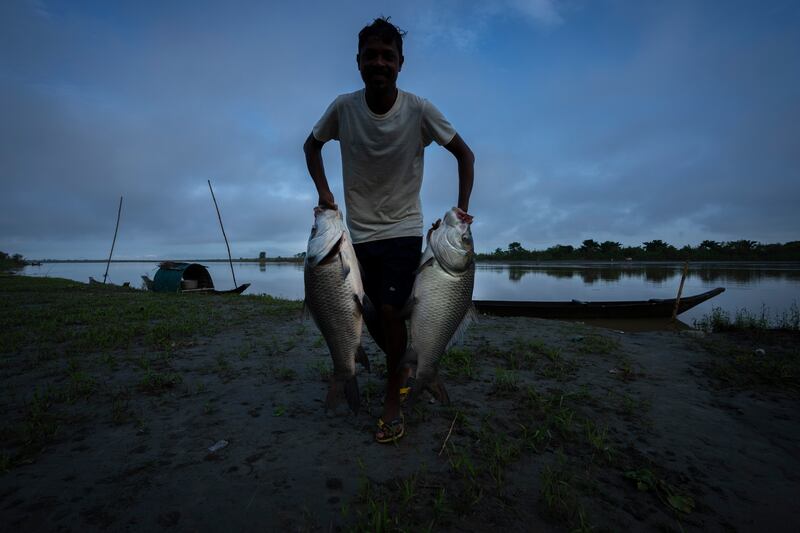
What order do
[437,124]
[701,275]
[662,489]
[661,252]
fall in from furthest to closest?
[661,252]
[701,275]
[437,124]
[662,489]

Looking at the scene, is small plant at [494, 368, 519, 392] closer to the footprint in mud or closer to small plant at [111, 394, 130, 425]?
the footprint in mud

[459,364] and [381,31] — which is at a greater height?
[381,31]

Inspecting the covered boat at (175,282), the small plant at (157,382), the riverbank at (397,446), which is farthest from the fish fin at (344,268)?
the covered boat at (175,282)

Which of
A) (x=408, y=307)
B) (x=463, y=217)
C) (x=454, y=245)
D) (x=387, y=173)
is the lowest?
(x=408, y=307)

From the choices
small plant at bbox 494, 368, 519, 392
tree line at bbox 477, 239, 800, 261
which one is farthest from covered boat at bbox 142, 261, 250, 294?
tree line at bbox 477, 239, 800, 261

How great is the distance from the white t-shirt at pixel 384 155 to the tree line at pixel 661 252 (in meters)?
41.6

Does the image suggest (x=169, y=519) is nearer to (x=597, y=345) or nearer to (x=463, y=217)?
(x=463, y=217)

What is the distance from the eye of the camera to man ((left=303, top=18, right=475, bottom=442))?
2791 mm

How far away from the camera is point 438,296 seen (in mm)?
2578

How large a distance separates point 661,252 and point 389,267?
206ft

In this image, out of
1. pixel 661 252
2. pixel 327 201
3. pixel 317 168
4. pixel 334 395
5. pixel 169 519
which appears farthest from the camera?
pixel 661 252

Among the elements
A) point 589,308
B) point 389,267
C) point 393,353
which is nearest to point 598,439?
point 393,353

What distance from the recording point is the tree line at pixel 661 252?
42844 millimetres

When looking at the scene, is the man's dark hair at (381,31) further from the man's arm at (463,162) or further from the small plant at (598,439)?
the small plant at (598,439)
